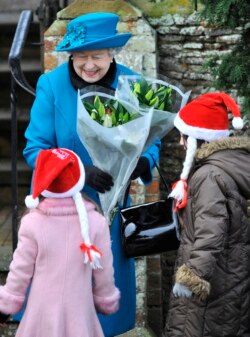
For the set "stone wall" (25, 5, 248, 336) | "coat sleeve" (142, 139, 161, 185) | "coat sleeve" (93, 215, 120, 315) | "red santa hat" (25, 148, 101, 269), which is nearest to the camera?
"red santa hat" (25, 148, 101, 269)

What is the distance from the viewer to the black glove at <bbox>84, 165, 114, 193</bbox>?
3.75m

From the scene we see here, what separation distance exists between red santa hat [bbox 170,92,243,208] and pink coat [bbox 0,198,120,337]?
510 millimetres

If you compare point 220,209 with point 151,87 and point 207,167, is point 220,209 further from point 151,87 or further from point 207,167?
point 151,87

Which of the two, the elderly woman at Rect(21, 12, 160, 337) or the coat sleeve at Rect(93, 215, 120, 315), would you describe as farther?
the elderly woman at Rect(21, 12, 160, 337)

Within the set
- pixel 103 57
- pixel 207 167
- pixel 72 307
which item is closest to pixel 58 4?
pixel 103 57

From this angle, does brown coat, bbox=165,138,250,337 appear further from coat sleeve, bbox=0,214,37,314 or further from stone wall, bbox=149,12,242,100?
stone wall, bbox=149,12,242,100

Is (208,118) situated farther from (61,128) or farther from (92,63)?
(61,128)

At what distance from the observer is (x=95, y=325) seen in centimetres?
356

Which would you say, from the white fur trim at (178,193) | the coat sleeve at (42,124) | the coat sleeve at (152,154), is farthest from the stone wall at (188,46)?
the white fur trim at (178,193)

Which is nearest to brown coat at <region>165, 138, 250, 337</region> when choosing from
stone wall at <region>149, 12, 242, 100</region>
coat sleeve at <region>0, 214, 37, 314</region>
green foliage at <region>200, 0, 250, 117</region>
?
coat sleeve at <region>0, 214, 37, 314</region>

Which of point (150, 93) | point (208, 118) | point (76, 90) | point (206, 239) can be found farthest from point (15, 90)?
point (206, 239)

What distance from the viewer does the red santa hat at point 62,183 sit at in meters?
3.32

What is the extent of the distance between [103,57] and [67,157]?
795mm

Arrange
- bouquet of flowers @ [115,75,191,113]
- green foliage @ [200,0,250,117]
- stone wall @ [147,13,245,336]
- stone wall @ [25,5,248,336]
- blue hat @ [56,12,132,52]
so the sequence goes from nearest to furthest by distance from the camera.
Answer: bouquet of flowers @ [115,75,191,113] → blue hat @ [56,12,132,52] → green foliage @ [200,0,250,117] → stone wall @ [25,5,248,336] → stone wall @ [147,13,245,336]
